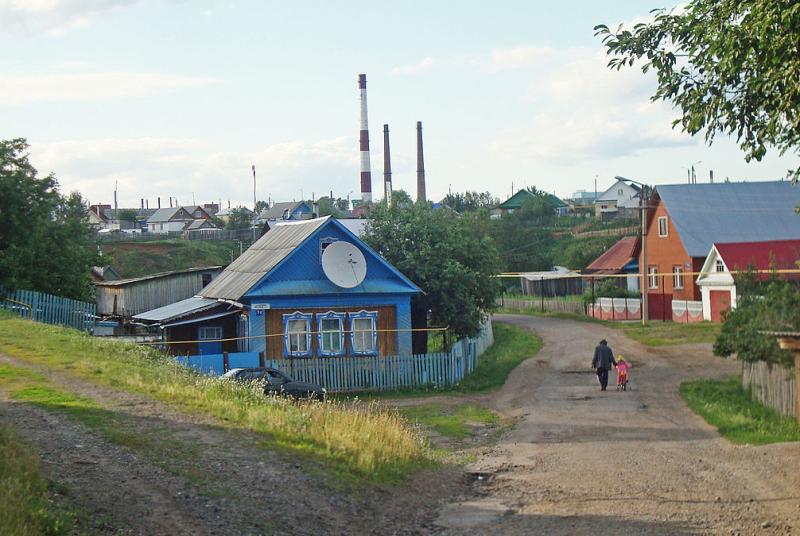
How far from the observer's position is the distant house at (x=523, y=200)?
112419 mm

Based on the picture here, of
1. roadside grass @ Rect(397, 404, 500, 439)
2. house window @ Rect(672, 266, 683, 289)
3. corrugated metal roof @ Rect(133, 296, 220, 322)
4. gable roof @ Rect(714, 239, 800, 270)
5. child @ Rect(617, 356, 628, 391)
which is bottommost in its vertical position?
roadside grass @ Rect(397, 404, 500, 439)

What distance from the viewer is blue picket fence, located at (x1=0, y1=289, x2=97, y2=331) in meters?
31.7

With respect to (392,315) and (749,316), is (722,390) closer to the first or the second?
(749,316)

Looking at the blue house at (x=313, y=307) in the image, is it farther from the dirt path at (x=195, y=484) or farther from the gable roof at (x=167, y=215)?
the gable roof at (x=167, y=215)

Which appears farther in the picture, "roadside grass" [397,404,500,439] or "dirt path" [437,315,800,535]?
"roadside grass" [397,404,500,439]

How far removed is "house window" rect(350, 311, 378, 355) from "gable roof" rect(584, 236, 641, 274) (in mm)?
30612

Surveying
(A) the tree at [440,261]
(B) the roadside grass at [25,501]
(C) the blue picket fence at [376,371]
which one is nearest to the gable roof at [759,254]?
(A) the tree at [440,261]

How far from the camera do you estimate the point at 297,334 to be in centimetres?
3200

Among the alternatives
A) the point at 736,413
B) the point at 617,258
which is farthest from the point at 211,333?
the point at 617,258

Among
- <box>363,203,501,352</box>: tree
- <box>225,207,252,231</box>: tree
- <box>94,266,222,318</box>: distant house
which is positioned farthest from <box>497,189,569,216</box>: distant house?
<box>363,203,501,352</box>: tree

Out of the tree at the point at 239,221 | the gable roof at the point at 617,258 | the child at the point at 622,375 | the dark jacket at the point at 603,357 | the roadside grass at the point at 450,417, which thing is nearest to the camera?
the roadside grass at the point at 450,417

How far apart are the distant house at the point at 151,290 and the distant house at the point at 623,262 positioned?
92.6 feet

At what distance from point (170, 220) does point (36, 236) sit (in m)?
85.5

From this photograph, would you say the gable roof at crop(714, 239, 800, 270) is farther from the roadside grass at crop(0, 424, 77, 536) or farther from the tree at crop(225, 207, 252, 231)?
the tree at crop(225, 207, 252, 231)
